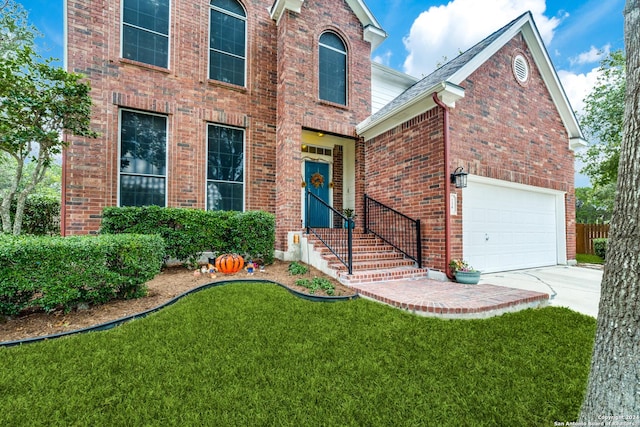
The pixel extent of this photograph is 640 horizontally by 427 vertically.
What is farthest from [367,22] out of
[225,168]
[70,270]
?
[70,270]

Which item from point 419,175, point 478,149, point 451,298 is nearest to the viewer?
point 451,298

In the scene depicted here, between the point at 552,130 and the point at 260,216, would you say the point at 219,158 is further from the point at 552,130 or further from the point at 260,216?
the point at 552,130

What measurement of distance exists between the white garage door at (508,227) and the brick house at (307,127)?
5cm

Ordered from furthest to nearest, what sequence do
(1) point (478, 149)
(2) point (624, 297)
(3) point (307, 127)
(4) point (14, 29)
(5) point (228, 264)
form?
1. (4) point (14, 29)
2. (3) point (307, 127)
3. (1) point (478, 149)
4. (5) point (228, 264)
5. (2) point (624, 297)

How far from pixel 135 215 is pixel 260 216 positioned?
243cm

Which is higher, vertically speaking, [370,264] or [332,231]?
[332,231]

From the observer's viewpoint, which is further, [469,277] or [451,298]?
[469,277]

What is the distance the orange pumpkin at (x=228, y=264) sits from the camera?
17.5ft

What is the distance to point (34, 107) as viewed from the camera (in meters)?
4.78

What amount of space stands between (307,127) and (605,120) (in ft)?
48.3

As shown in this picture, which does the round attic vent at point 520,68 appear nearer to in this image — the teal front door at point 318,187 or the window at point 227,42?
the teal front door at point 318,187

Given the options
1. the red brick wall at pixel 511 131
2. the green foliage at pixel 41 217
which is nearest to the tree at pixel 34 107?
the green foliage at pixel 41 217

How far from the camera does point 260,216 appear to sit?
6184mm

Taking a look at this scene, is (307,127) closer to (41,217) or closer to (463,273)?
(463,273)
